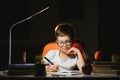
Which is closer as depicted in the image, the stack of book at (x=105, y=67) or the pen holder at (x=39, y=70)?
the pen holder at (x=39, y=70)

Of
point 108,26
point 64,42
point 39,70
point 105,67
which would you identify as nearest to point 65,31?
point 64,42

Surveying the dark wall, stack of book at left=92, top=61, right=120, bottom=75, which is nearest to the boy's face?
stack of book at left=92, top=61, right=120, bottom=75

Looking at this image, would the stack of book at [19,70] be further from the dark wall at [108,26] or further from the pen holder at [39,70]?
the dark wall at [108,26]

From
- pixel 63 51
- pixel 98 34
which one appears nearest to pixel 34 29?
pixel 98 34

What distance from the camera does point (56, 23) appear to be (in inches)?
308

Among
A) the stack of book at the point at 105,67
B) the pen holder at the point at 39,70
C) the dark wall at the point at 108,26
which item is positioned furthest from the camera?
the dark wall at the point at 108,26

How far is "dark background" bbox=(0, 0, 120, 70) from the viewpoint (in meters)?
7.31

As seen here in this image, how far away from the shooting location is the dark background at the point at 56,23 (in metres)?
7.31

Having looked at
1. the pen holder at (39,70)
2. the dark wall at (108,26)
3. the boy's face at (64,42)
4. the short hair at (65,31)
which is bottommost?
the pen holder at (39,70)

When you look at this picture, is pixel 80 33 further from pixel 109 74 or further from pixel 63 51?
pixel 109 74

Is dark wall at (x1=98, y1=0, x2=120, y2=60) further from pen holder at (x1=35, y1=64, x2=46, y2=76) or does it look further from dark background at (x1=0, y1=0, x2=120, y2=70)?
pen holder at (x1=35, y1=64, x2=46, y2=76)

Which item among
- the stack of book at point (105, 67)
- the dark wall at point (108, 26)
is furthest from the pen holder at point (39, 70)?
the dark wall at point (108, 26)

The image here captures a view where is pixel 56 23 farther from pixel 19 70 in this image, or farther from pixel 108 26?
pixel 19 70

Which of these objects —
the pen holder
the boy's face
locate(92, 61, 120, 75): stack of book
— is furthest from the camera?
the boy's face
